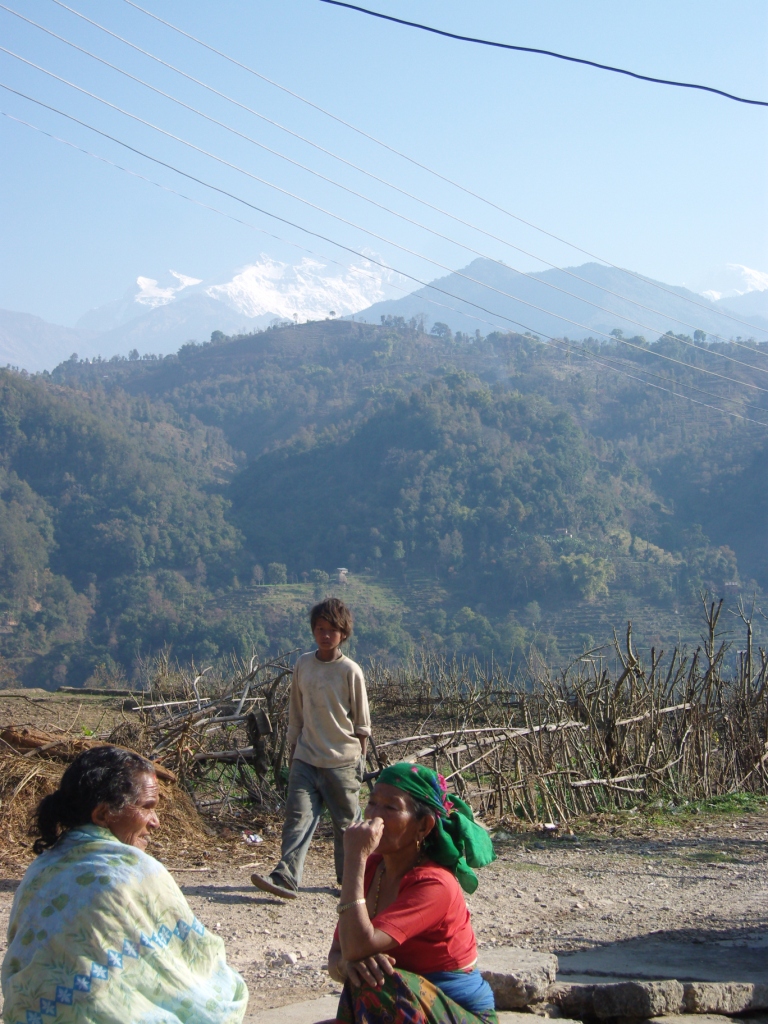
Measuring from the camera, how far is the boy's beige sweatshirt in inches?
182

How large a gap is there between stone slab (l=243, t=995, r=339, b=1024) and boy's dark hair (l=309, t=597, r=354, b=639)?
1.69 m

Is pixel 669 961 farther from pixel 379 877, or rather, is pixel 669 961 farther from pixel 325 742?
pixel 379 877

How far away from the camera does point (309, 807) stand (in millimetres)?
4613

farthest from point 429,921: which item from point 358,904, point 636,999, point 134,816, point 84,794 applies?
point 636,999

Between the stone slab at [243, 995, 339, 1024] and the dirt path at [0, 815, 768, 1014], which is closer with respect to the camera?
the stone slab at [243, 995, 339, 1024]

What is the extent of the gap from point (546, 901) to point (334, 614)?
193 centimetres

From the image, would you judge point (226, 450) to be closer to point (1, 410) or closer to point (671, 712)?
point (1, 410)

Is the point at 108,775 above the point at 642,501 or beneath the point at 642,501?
beneath

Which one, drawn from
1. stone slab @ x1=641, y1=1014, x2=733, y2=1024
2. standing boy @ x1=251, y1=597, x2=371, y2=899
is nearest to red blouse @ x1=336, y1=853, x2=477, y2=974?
stone slab @ x1=641, y1=1014, x2=733, y2=1024

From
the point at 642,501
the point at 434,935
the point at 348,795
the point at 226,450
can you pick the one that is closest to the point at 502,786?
the point at 348,795

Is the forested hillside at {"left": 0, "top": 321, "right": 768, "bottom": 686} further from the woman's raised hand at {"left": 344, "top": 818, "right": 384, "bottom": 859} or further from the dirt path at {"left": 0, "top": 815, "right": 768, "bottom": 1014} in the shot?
the woman's raised hand at {"left": 344, "top": 818, "right": 384, "bottom": 859}

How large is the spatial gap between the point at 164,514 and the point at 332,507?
1142 cm

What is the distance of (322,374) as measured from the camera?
9612 cm

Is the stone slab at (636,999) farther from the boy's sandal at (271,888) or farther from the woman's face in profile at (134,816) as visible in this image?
the woman's face in profile at (134,816)
